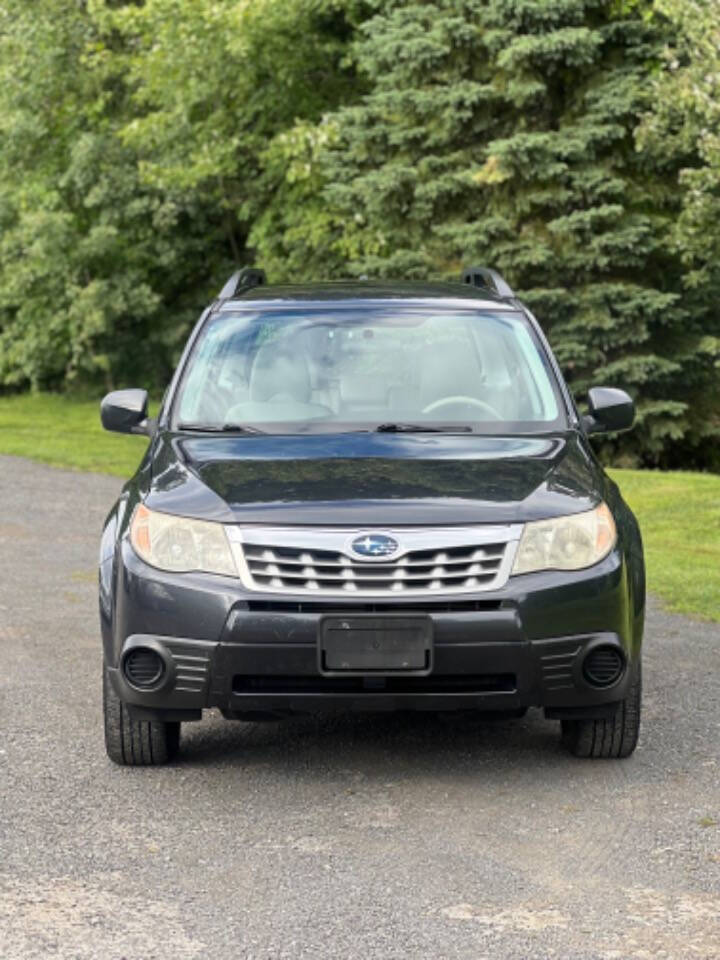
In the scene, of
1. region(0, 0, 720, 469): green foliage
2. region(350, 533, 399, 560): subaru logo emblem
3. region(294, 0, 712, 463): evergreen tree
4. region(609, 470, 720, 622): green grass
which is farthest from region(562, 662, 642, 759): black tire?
region(294, 0, 712, 463): evergreen tree

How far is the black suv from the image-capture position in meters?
6.29

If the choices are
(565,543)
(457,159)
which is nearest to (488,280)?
(565,543)

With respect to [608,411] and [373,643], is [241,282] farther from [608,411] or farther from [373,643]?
[373,643]

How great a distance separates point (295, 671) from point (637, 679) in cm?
130

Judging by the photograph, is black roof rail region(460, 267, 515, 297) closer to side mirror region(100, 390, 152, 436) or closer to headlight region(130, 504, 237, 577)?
side mirror region(100, 390, 152, 436)

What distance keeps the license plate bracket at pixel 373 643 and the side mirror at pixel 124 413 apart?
1.92 meters

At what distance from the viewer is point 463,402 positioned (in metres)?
7.71

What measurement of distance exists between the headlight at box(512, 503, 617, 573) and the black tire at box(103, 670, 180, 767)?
1.44 meters

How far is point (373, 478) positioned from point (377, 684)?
76 centimetres

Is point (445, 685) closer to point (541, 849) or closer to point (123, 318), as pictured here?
point (541, 849)

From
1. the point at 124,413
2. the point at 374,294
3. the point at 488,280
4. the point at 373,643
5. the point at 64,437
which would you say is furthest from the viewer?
the point at 64,437

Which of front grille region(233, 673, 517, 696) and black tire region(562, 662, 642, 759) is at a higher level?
front grille region(233, 673, 517, 696)

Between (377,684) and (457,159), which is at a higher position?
(377,684)

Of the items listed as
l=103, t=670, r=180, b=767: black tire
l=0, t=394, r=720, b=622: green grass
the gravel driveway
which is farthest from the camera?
l=0, t=394, r=720, b=622: green grass
